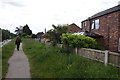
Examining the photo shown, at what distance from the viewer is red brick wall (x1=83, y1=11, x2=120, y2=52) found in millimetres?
11656

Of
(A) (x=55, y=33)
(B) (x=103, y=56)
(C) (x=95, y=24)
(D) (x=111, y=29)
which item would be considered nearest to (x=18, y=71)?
(B) (x=103, y=56)

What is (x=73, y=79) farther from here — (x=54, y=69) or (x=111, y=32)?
(x=111, y=32)

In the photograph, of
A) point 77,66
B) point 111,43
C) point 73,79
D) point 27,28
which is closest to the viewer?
point 73,79

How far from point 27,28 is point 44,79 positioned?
256ft

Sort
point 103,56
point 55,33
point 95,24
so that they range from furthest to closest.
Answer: point 95,24, point 55,33, point 103,56

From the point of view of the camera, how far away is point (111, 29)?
12.5 m

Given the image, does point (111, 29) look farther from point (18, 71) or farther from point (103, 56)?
point (18, 71)

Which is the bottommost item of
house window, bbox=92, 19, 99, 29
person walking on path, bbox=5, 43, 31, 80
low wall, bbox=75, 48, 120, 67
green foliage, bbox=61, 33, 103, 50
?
person walking on path, bbox=5, 43, 31, 80

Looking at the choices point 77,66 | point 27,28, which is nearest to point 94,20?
point 77,66

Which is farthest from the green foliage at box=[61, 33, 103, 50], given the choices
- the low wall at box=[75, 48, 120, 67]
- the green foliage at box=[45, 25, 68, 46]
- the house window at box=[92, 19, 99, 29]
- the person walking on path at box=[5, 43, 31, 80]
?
the house window at box=[92, 19, 99, 29]

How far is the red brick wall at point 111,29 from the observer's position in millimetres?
11656

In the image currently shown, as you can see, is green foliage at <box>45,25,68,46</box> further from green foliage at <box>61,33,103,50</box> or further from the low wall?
the low wall

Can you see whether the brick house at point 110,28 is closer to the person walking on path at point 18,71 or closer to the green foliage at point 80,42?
the green foliage at point 80,42

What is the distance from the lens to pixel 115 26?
1185cm
